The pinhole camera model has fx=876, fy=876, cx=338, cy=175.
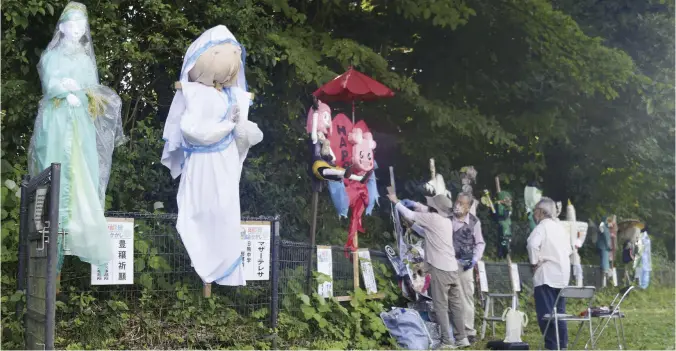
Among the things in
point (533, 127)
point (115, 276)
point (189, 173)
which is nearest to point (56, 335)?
point (115, 276)

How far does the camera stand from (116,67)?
932 cm

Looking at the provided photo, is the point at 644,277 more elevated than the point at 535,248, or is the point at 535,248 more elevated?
the point at 535,248

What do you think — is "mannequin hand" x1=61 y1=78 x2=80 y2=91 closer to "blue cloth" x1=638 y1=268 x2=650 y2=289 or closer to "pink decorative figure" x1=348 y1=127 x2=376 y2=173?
"pink decorative figure" x1=348 y1=127 x2=376 y2=173

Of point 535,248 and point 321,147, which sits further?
point 535,248

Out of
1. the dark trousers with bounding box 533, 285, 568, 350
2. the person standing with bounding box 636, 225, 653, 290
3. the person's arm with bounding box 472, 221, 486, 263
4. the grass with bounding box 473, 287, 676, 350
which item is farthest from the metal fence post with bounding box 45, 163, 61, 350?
the person standing with bounding box 636, 225, 653, 290

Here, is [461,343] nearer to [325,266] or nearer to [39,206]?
[325,266]

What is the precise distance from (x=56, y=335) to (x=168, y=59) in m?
3.52

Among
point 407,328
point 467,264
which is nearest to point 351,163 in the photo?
point 407,328

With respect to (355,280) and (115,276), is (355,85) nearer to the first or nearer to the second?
(355,280)

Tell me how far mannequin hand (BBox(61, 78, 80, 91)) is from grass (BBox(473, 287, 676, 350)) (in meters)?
5.62

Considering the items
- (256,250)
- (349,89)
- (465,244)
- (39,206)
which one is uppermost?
(349,89)

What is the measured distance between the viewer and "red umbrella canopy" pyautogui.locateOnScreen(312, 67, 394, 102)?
9.52 meters

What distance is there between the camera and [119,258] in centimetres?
760

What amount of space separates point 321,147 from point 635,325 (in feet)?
21.3
